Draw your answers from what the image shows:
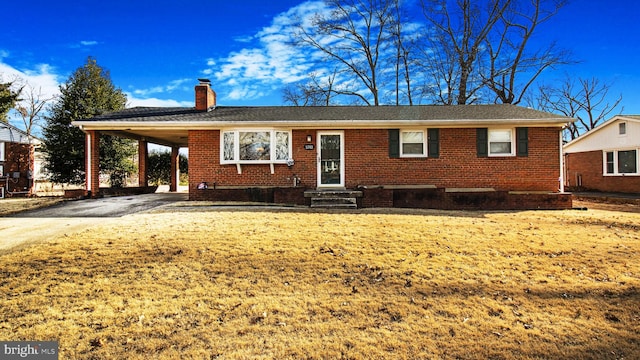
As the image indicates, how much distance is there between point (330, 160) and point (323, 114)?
6.73 feet

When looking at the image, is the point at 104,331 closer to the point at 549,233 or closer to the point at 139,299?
the point at 139,299

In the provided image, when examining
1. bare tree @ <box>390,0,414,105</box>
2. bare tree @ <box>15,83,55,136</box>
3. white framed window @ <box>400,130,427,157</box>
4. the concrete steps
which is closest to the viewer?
the concrete steps

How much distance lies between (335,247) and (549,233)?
4.78 metres

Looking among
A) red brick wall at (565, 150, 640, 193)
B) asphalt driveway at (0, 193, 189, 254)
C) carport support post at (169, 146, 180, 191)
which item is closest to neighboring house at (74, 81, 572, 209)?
asphalt driveway at (0, 193, 189, 254)

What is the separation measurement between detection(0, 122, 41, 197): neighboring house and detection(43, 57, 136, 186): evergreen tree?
211 cm

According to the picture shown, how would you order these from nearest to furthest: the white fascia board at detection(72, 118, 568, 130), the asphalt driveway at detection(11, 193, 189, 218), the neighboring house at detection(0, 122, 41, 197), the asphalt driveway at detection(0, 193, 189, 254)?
the asphalt driveway at detection(0, 193, 189, 254) → the asphalt driveway at detection(11, 193, 189, 218) → the white fascia board at detection(72, 118, 568, 130) → the neighboring house at detection(0, 122, 41, 197)

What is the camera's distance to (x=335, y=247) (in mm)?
5574

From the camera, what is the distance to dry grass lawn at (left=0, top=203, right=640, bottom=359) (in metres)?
2.92

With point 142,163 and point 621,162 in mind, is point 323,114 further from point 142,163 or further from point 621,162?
point 621,162

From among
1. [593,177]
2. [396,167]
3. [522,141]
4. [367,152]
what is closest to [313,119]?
[367,152]

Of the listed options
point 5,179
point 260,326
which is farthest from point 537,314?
point 5,179

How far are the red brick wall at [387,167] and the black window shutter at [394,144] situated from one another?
15cm

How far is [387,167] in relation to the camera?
12.5 m

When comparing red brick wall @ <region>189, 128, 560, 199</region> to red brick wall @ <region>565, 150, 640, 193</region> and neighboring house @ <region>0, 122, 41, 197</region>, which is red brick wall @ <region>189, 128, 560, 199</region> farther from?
neighboring house @ <region>0, 122, 41, 197</region>
